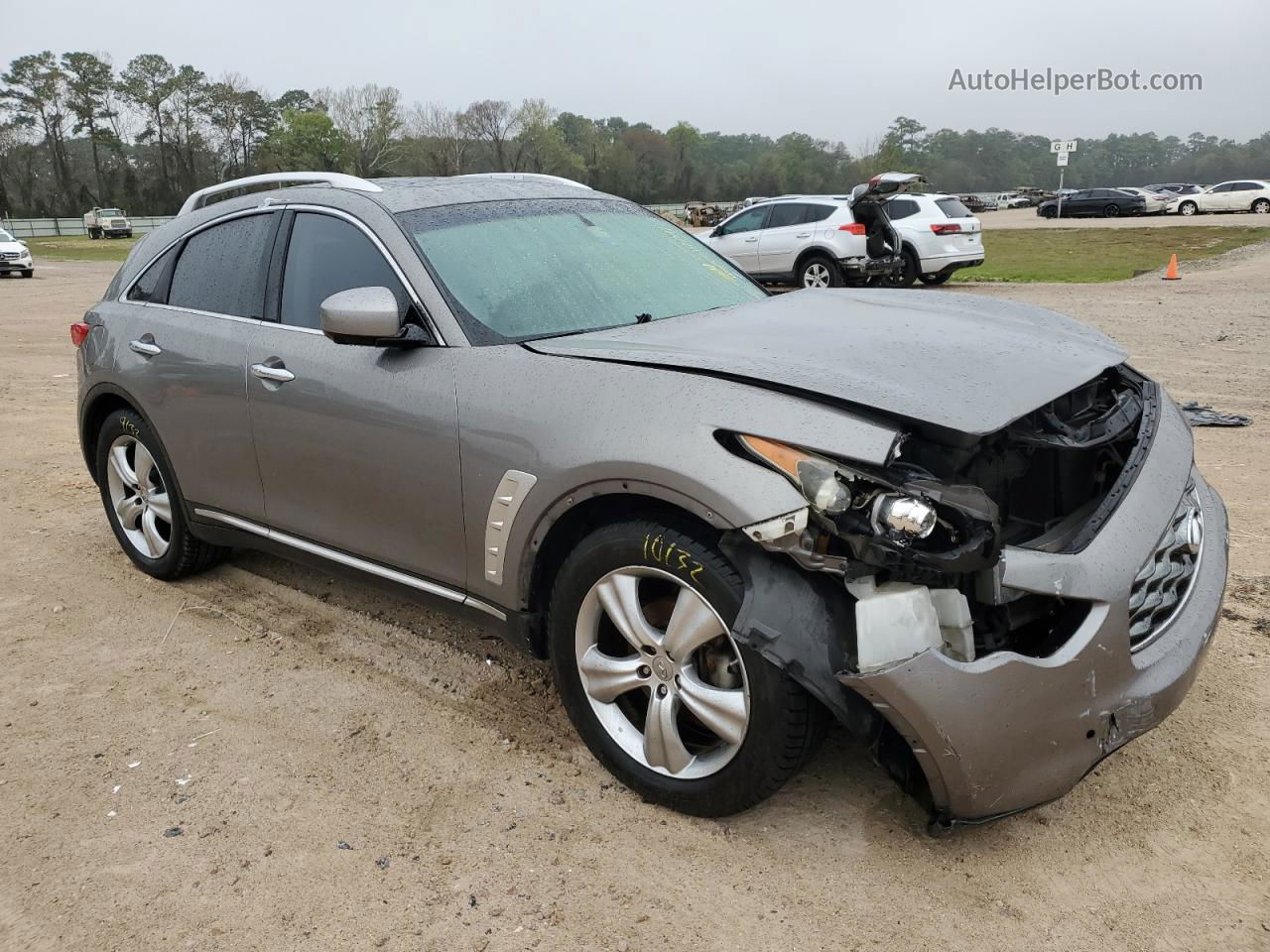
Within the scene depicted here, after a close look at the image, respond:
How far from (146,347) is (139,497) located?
2.71ft

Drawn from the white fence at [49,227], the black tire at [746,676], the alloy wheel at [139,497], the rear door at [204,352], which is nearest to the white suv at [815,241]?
the rear door at [204,352]

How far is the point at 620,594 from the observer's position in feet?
9.04

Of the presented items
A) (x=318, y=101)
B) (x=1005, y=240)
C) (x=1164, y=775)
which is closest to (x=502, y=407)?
(x=1164, y=775)

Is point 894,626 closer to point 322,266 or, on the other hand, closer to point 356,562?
point 356,562

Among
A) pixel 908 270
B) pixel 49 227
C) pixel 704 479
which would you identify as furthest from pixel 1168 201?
pixel 49 227

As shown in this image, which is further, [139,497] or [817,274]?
[817,274]

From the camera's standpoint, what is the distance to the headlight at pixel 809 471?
238 centimetres

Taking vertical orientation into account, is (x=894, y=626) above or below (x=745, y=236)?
below

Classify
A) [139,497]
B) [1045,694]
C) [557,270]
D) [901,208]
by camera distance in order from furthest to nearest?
[901,208] → [139,497] → [557,270] → [1045,694]

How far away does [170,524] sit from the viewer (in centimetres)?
462

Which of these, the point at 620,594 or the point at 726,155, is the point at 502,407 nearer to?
the point at 620,594

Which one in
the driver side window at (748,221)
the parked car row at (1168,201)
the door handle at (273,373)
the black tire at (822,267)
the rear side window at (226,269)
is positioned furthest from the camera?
the parked car row at (1168,201)

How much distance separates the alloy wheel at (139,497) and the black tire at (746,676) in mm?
2453

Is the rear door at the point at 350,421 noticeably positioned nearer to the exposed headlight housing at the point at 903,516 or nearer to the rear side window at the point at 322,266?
the rear side window at the point at 322,266
